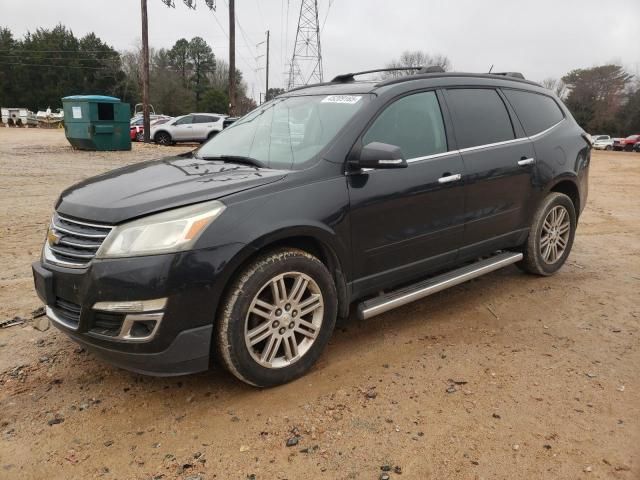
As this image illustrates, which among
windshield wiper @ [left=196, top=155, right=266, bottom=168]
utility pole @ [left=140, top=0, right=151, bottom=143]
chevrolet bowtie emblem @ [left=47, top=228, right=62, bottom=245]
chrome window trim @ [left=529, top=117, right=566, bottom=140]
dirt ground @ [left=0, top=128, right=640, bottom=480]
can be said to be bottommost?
dirt ground @ [left=0, top=128, right=640, bottom=480]

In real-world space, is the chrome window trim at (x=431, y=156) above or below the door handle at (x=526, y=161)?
above

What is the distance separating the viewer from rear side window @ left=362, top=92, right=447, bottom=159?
3.35 metres

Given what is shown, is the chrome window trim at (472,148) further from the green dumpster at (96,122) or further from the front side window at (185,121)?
the front side window at (185,121)

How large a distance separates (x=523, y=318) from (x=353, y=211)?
175 cm

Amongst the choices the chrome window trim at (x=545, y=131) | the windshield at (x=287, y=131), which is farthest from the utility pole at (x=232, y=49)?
the windshield at (x=287, y=131)

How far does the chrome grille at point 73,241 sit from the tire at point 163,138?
71.1 feet

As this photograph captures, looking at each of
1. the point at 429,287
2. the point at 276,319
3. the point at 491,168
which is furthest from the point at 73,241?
the point at 491,168

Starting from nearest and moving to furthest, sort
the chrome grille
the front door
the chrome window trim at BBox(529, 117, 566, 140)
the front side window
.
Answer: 1. the chrome grille
2. the front door
3. the chrome window trim at BBox(529, 117, 566, 140)
4. the front side window

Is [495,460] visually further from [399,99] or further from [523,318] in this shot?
[399,99]

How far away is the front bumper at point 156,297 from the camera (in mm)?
2404

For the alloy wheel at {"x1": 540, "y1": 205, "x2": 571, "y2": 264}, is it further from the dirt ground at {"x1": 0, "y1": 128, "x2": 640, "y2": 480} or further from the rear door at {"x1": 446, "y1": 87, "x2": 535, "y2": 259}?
the dirt ground at {"x1": 0, "y1": 128, "x2": 640, "y2": 480}

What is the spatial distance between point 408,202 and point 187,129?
2159cm

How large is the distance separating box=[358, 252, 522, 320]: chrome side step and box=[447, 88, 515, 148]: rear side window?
3.11 feet

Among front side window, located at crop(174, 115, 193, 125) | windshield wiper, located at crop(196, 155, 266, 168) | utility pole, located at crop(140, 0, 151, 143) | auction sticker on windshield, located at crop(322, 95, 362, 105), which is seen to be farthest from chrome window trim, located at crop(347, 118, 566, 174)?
front side window, located at crop(174, 115, 193, 125)
